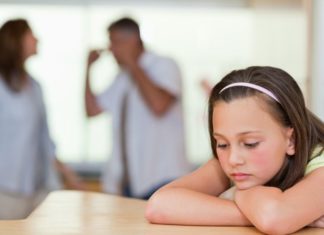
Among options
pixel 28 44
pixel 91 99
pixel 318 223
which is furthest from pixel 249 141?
pixel 91 99

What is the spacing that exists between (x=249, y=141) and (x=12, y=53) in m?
2.08

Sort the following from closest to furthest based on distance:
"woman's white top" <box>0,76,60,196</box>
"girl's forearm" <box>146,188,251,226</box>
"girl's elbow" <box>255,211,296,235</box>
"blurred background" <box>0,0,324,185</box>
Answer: "girl's elbow" <box>255,211,296,235</box>, "girl's forearm" <box>146,188,251,226</box>, "woman's white top" <box>0,76,60,196</box>, "blurred background" <box>0,0,324,185</box>

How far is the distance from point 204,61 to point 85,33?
0.86m

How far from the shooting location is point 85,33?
20.2 feet

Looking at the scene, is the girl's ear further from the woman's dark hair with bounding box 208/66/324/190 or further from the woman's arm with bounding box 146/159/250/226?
the woman's arm with bounding box 146/159/250/226

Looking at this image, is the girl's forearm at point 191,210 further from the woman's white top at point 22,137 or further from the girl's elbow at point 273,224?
the woman's white top at point 22,137

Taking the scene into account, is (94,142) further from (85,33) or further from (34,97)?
(34,97)

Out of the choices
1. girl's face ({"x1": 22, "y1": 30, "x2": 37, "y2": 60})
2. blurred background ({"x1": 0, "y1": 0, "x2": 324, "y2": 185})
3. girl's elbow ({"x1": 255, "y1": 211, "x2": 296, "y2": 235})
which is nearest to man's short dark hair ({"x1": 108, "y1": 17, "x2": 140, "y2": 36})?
girl's face ({"x1": 22, "y1": 30, "x2": 37, "y2": 60})

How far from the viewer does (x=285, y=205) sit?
1.63 meters

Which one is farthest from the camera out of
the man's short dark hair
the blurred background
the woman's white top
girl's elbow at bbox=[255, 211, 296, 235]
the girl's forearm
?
the blurred background

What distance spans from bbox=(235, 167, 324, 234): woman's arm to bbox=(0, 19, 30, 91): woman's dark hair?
2.04 metres

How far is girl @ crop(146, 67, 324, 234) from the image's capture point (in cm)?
169

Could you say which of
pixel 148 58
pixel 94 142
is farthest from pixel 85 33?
pixel 148 58

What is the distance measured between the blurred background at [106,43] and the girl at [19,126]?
7.69 ft
